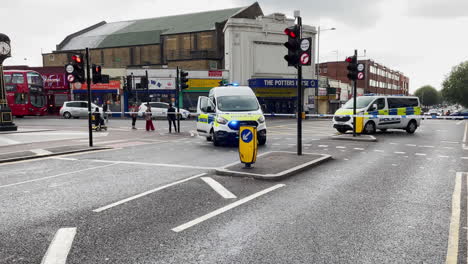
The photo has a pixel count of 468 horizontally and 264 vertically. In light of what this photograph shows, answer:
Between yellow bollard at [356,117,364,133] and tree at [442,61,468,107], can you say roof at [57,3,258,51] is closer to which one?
yellow bollard at [356,117,364,133]

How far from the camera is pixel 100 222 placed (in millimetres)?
4945

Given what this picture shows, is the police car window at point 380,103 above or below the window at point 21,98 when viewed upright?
below

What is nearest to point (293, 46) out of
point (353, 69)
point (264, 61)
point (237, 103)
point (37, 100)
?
point (237, 103)

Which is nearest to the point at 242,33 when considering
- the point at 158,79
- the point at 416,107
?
the point at 158,79

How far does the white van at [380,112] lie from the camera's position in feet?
60.2

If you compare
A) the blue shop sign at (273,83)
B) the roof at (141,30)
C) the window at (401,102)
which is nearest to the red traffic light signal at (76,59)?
the window at (401,102)

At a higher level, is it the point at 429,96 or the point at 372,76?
the point at 372,76

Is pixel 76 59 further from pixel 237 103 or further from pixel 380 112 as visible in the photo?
pixel 380 112

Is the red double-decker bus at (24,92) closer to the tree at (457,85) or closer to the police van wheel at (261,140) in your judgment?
the police van wheel at (261,140)

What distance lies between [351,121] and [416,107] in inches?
212

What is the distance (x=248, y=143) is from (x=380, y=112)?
1305 centimetres

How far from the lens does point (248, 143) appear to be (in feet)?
27.3

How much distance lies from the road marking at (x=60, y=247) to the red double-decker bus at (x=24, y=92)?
3520 centimetres

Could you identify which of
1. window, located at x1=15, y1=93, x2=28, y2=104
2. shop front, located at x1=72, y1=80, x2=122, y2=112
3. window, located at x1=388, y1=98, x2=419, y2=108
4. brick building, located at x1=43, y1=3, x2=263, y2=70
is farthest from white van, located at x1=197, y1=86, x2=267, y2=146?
brick building, located at x1=43, y1=3, x2=263, y2=70
